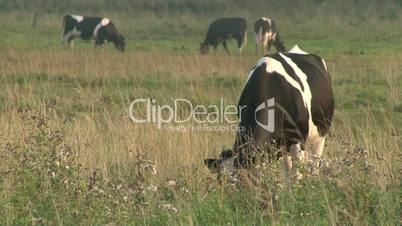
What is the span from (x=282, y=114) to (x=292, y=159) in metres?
0.46

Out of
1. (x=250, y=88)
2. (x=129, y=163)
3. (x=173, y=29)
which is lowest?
(x=173, y=29)

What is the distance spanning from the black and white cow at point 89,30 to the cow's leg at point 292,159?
2373 centimetres

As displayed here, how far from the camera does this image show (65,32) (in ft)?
108

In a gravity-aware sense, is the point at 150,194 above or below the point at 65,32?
above

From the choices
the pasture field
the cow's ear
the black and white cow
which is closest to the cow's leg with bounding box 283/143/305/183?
the pasture field

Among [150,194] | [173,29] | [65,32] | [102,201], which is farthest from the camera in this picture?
[173,29]

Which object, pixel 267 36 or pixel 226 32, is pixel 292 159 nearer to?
pixel 267 36

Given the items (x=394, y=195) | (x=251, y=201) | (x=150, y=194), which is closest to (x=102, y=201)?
(x=150, y=194)

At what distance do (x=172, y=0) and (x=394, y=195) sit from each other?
36504 mm

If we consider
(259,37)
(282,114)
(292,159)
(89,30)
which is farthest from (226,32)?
(292,159)

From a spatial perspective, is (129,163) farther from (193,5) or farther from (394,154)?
(193,5)

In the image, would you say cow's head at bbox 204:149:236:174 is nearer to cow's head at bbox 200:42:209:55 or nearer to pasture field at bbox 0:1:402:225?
pasture field at bbox 0:1:402:225

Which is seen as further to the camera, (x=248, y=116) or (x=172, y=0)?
(x=172, y=0)

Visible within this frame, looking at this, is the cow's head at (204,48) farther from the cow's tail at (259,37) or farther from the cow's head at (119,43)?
the cow's head at (119,43)
